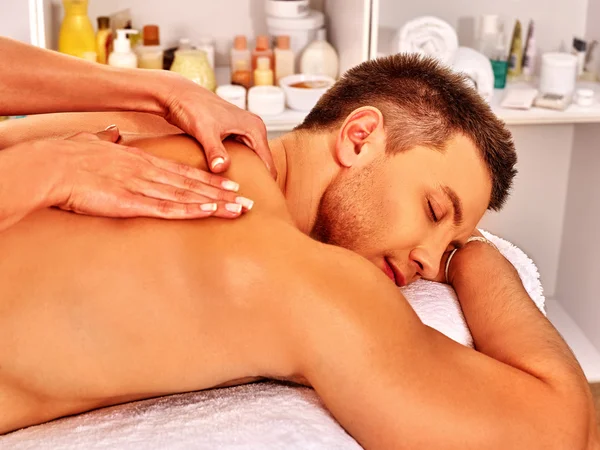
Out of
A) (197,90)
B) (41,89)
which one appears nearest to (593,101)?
(197,90)

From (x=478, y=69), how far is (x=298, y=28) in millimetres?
576

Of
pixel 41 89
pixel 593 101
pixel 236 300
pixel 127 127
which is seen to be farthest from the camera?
pixel 593 101

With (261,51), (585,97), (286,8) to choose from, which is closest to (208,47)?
(261,51)

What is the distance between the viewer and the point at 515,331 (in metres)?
1.29

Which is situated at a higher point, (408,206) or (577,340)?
(408,206)

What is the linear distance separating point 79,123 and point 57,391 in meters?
0.56

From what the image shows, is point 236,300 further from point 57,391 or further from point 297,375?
point 57,391

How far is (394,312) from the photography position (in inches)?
40.8

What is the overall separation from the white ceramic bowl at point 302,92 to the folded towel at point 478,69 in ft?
1.32

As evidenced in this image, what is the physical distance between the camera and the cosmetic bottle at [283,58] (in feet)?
8.67

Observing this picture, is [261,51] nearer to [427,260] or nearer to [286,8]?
[286,8]

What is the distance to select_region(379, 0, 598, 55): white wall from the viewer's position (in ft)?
9.35

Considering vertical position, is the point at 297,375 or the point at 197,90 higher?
the point at 197,90

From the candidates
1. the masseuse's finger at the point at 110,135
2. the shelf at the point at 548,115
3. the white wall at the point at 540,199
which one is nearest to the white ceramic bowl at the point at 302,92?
the shelf at the point at 548,115
